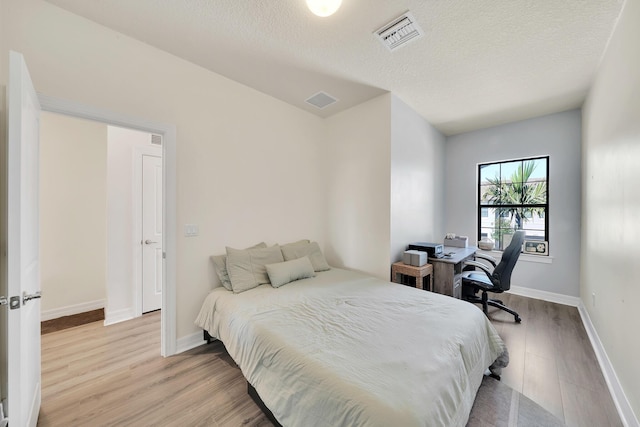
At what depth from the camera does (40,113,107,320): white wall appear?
3.03 meters

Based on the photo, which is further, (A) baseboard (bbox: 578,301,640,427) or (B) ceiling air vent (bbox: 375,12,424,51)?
(B) ceiling air vent (bbox: 375,12,424,51)

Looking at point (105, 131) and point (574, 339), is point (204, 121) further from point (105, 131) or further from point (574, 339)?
point (574, 339)

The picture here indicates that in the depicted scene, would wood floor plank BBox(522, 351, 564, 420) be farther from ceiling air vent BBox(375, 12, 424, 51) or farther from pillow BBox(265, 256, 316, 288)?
ceiling air vent BBox(375, 12, 424, 51)

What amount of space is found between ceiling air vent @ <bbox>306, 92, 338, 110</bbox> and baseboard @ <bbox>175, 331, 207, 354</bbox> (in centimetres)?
301

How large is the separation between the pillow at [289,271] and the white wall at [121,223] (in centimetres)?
198

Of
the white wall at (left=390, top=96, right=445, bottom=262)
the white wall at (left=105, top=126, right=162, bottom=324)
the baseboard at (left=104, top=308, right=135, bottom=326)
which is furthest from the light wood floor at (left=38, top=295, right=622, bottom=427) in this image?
the white wall at (left=390, top=96, right=445, bottom=262)

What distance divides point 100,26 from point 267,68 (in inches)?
52.8

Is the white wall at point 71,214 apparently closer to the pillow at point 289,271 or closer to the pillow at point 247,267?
the pillow at point 247,267

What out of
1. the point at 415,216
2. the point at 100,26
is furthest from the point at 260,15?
the point at 415,216

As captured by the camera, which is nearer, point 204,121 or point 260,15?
point 260,15

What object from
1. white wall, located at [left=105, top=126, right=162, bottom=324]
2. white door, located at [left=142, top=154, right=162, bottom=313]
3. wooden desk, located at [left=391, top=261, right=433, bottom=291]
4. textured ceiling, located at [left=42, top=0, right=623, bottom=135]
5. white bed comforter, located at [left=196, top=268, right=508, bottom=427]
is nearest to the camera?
white bed comforter, located at [left=196, top=268, right=508, bottom=427]

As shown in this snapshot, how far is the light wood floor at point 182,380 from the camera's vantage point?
5.14 feet

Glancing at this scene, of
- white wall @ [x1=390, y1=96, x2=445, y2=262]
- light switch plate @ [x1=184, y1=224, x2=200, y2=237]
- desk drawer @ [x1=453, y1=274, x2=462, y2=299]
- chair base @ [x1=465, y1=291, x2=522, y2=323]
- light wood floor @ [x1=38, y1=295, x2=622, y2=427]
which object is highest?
white wall @ [x1=390, y1=96, x2=445, y2=262]

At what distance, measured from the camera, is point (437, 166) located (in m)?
4.25
